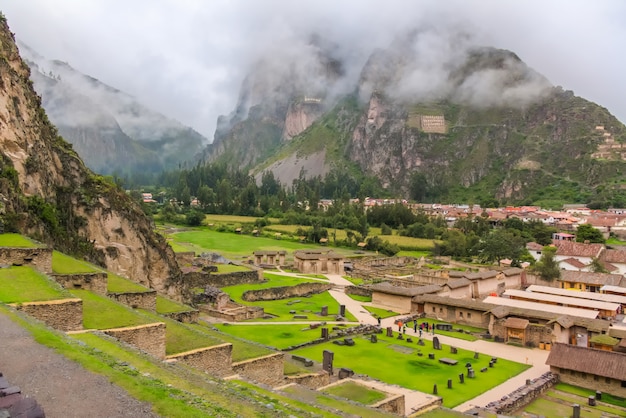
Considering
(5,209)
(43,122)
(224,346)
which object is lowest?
(224,346)

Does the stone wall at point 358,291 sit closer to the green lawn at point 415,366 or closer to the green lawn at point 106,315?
the green lawn at point 415,366

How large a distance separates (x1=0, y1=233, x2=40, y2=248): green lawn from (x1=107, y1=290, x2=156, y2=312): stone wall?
4.14 m

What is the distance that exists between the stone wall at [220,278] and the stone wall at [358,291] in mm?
10198

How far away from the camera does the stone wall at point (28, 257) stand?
19.7m

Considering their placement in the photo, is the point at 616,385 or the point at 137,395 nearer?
the point at 137,395

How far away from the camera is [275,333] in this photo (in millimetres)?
36062

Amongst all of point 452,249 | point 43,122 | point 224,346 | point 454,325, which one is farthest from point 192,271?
point 452,249

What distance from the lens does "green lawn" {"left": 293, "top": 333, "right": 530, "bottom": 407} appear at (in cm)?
2651

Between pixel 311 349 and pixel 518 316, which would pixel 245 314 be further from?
pixel 518 316

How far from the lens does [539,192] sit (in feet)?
568

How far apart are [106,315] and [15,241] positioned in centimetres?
757

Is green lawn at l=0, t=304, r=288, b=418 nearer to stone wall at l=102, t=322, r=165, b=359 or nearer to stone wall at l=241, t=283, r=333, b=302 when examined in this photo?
stone wall at l=102, t=322, r=165, b=359

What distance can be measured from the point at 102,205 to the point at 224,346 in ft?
70.4

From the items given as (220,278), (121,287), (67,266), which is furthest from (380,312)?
(67,266)
